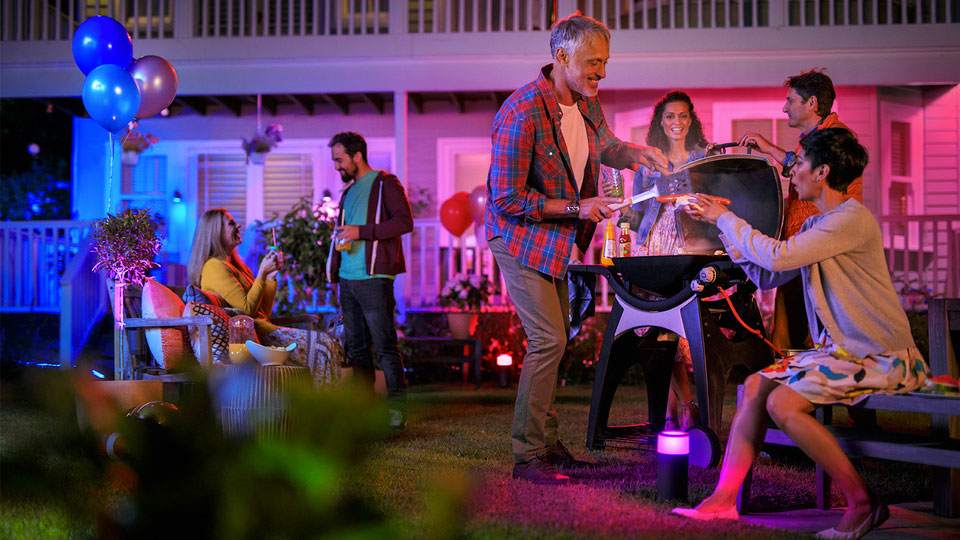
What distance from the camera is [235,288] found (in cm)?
552

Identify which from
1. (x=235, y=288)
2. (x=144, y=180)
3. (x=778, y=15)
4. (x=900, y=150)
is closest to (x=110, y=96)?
(x=235, y=288)

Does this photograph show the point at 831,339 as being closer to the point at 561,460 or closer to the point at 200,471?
the point at 561,460

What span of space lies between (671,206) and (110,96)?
151 inches

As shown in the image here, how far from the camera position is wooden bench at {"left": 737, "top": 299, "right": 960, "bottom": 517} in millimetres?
2352

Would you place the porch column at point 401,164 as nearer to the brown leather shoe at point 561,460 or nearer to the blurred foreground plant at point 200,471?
the brown leather shoe at point 561,460

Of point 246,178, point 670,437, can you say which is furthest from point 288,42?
point 670,437

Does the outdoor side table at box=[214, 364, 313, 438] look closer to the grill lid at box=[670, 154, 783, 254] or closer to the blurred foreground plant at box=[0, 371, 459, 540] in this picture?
the blurred foreground plant at box=[0, 371, 459, 540]

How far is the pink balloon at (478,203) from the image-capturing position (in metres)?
9.16

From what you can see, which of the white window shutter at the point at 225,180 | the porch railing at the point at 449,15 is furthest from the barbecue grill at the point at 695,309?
the white window shutter at the point at 225,180

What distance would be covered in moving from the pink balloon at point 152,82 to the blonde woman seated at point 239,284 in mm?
1203

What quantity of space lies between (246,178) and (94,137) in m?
1.92

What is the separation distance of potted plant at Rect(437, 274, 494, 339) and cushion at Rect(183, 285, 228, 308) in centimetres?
336

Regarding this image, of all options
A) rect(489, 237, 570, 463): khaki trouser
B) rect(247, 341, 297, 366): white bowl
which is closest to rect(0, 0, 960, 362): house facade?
rect(247, 341, 297, 366): white bowl

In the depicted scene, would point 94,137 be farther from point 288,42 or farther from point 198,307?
point 198,307
